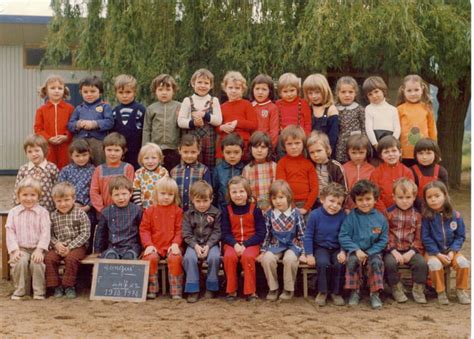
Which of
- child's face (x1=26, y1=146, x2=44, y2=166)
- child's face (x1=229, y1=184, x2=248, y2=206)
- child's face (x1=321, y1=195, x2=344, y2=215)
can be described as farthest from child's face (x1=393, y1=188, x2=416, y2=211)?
child's face (x1=26, y1=146, x2=44, y2=166)

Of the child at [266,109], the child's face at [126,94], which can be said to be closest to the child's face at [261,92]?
the child at [266,109]

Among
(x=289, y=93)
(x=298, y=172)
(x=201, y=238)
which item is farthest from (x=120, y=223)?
(x=289, y=93)

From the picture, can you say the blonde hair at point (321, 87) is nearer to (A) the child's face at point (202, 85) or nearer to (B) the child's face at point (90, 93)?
(A) the child's face at point (202, 85)

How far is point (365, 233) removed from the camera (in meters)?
5.70

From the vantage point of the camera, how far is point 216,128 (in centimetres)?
661

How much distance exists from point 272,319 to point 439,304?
4.71 feet

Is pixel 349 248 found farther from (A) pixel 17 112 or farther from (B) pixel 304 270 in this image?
(A) pixel 17 112

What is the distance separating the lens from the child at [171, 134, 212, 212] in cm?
624

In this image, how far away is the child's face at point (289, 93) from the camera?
6.51 m

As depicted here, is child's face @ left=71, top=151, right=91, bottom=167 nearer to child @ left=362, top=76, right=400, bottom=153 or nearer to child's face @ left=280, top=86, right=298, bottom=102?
child's face @ left=280, top=86, right=298, bottom=102

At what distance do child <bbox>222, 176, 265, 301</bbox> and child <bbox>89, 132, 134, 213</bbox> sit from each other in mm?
1025

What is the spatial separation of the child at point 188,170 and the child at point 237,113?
38cm

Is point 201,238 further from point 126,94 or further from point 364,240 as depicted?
point 126,94

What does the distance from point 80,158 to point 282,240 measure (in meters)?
1.98
